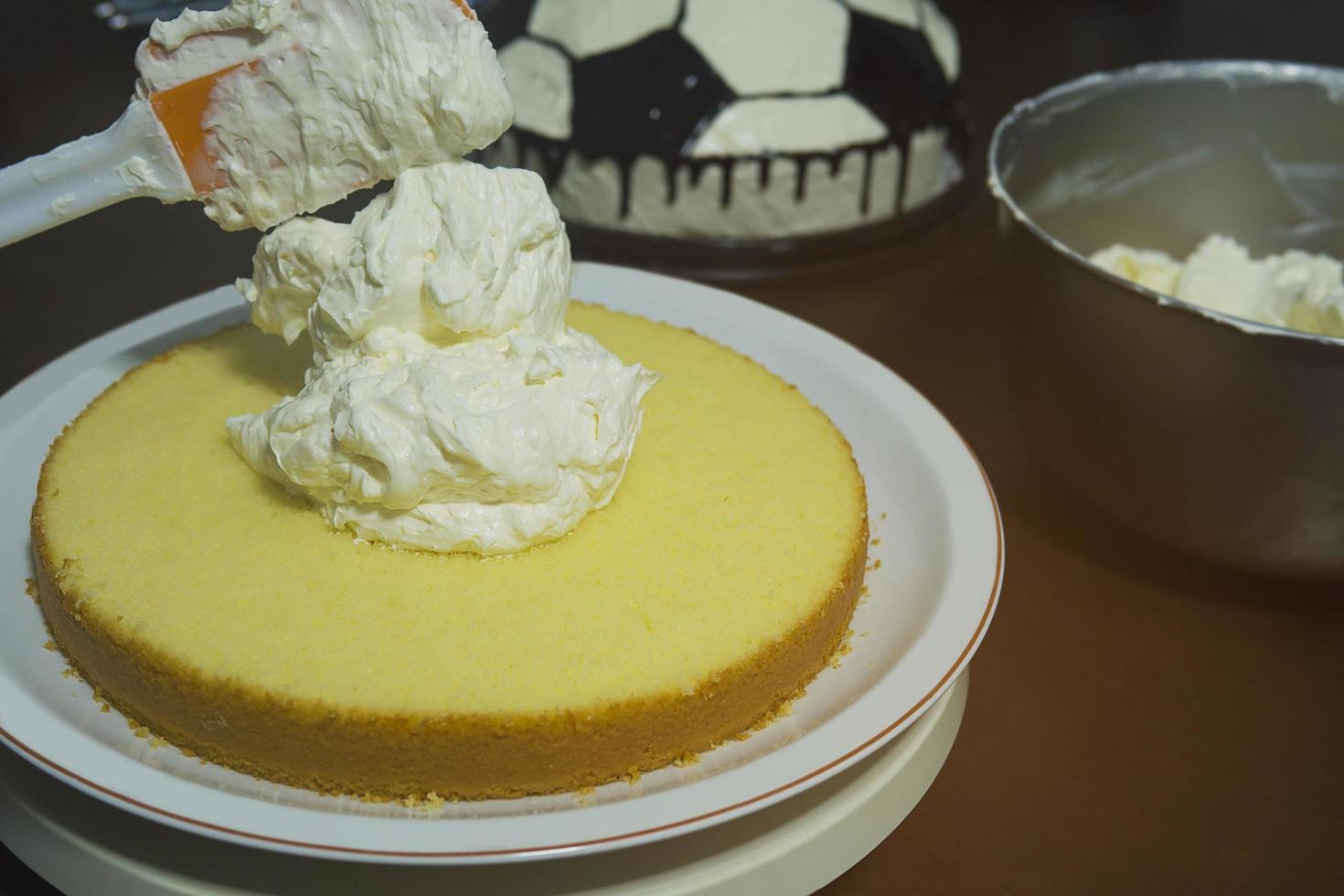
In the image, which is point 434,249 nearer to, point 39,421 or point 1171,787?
point 39,421

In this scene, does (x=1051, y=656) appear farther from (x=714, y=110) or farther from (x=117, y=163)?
(x=117, y=163)

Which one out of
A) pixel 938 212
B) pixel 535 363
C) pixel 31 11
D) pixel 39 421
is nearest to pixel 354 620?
pixel 535 363

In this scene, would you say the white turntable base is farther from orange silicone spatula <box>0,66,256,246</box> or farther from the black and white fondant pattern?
the black and white fondant pattern

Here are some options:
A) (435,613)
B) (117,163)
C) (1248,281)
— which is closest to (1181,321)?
(1248,281)

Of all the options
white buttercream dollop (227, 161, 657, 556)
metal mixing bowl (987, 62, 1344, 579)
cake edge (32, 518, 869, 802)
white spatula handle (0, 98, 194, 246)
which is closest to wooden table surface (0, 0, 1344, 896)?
metal mixing bowl (987, 62, 1344, 579)

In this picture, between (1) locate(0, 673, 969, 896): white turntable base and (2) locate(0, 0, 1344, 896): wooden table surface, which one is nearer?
(1) locate(0, 673, 969, 896): white turntable base

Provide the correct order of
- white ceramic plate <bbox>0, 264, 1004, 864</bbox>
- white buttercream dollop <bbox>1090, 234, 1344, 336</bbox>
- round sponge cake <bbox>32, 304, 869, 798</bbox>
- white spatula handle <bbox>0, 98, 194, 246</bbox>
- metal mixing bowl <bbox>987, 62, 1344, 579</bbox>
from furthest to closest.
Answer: white buttercream dollop <bbox>1090, 234, 1344, 336</bbox>
metal mixing bowl <bbox>987, 62, 1344, 579</bbox>
white spatula handle <bbox>0, 98, 194, 246</bbox>
round sponge cake <bbox>32, 304, 869, 798</bbox>
white ceramic plate <bbox>0, 264, 1004, 864</bbox>
